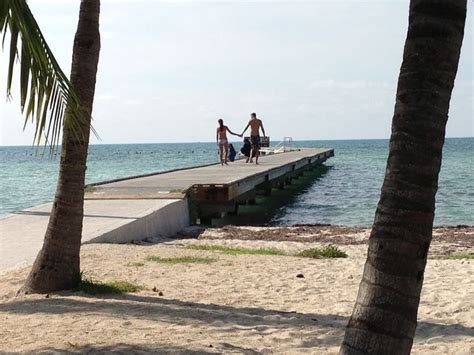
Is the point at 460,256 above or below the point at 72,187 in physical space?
below

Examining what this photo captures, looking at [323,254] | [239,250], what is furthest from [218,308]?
[239,250]

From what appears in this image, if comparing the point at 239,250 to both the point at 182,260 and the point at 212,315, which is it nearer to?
the point at 182,260

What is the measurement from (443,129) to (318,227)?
1442 cm

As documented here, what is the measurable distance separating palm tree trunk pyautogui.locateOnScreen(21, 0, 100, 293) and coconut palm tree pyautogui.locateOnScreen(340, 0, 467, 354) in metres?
4.28

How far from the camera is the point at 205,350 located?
548cm

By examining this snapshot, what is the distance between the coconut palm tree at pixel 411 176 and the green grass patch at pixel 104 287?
4.39 meters

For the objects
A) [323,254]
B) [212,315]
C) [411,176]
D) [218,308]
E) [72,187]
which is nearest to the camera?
[411,176]

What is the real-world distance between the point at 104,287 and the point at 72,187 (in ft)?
3.76

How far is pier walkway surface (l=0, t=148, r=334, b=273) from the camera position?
11.6m

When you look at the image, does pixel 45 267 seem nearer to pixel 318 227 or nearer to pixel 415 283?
pixel 415 283

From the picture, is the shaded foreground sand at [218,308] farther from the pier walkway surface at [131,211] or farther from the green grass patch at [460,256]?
the pier walkway surface at [131,211]

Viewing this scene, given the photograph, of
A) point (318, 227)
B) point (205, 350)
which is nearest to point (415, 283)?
point (205, 350)

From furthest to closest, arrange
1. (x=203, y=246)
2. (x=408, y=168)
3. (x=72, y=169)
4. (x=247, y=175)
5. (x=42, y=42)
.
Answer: (x=247, y=175)
(x=203, y=246)
(x=72, y=169)
(x=42, y=42)
(x=408, y=168)

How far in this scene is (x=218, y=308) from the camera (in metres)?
7.27
